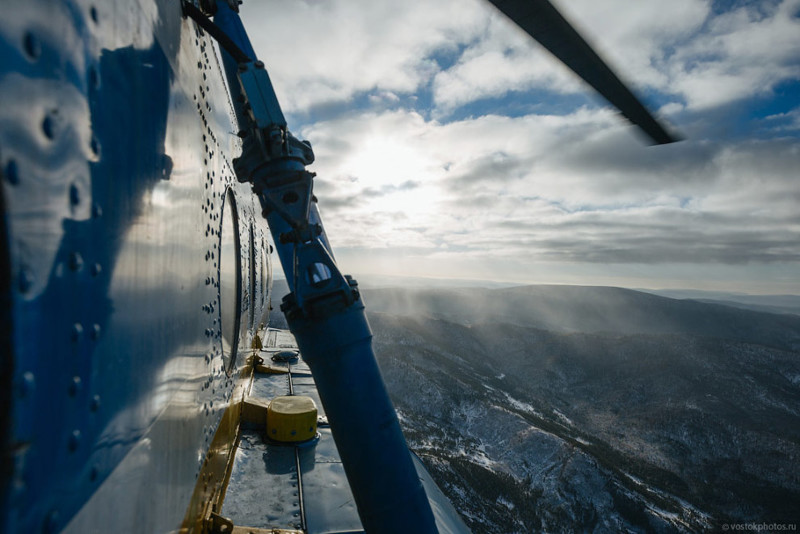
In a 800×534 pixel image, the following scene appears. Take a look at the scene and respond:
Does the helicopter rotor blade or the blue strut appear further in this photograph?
the blue strut

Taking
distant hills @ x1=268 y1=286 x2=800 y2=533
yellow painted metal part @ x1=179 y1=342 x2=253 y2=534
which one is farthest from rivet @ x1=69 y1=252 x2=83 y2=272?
distant hills @ x1=268 y1=286 x2=800 y2=533

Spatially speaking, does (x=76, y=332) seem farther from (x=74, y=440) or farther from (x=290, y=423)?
(x=290, y=423)

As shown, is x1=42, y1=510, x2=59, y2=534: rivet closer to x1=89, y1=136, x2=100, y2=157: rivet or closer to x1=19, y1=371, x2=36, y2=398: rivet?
x1=19, y1=371, x2=36, y2=398: rivet

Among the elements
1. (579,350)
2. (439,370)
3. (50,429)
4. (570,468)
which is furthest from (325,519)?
(579,350)

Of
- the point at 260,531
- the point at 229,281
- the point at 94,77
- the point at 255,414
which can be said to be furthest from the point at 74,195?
the point at 255,414

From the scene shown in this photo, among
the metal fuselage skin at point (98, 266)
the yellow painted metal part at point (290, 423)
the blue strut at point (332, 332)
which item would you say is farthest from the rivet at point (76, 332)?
the yellow painted metal part at point (290, 423)
